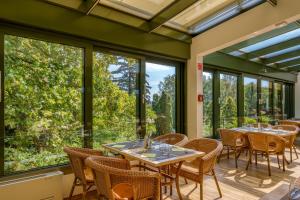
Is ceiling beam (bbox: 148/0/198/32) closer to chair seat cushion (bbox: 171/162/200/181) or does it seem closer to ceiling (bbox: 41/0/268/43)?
ceiling (bbox: 41/0/268/43)

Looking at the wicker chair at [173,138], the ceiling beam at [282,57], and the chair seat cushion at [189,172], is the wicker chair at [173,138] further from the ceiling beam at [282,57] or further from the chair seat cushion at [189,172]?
the ceiling beam at [282,57]

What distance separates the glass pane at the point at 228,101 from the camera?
221 inches

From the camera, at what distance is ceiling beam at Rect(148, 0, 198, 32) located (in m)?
3.09

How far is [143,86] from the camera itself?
3.88m

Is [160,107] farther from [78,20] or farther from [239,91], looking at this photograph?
[239,91]

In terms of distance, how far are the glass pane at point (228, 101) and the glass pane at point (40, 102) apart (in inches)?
147

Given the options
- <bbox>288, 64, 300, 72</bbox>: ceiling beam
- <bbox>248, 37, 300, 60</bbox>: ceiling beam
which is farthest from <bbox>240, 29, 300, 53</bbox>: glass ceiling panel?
<bbox>288, 64, 300, 72</bbox>: ceiling beam

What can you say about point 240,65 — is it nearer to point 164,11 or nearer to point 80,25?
point 164,11

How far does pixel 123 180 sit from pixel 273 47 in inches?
201

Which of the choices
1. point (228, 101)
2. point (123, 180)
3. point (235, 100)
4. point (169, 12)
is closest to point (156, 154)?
point (123, 180)

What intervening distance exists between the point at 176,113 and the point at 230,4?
2209 mm

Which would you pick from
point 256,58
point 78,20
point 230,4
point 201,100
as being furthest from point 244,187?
point 256,58

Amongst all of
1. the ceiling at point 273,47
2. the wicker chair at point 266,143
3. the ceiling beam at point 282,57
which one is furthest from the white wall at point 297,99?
the wicker chair at point 266,143

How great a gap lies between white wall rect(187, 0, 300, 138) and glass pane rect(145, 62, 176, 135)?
13.9 inches
